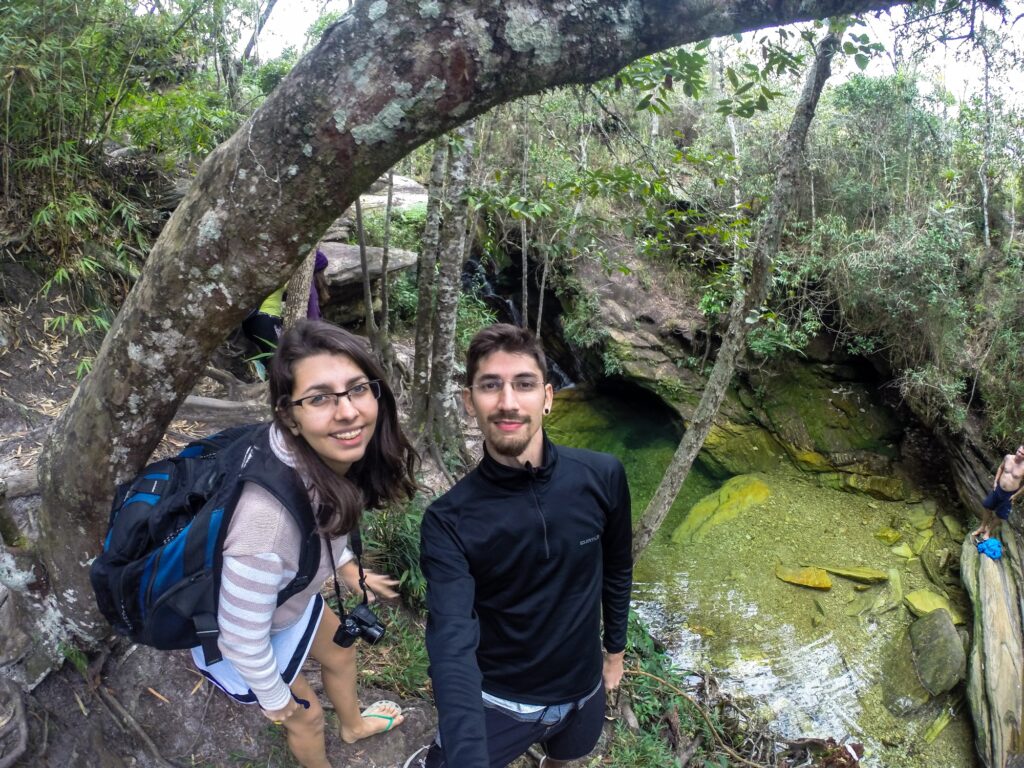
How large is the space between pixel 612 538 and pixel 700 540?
5674 millimetres

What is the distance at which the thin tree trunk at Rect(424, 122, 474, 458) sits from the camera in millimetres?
4680

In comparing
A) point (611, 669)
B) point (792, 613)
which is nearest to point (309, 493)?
point (611, 669)

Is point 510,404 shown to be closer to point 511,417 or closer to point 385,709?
point 511,417

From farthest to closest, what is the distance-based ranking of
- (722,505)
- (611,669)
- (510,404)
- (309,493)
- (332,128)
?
(722,505) → (611,669) → (510,404) → (309,493) → (332,128)

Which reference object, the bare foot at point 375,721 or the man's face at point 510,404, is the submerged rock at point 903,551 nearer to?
the bare foot at point 375,721

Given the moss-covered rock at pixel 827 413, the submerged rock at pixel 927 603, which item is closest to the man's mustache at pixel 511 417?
the submerged rock at pixel 927 603

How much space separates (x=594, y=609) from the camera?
2.16m

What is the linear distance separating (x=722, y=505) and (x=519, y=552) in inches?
262

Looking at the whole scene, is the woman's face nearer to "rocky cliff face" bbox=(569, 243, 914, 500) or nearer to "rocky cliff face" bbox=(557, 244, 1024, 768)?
"rocky cliff face" bbox=(557, 244, 1024, 768)

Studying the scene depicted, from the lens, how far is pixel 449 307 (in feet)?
16.6

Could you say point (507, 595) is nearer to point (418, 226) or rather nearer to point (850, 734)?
point (850, 734)

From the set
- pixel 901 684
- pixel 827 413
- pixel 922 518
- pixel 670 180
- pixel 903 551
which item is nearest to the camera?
pixel 670 180

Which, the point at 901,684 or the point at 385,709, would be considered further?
the point at 901,684

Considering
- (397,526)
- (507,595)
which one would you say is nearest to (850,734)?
(397,526)
